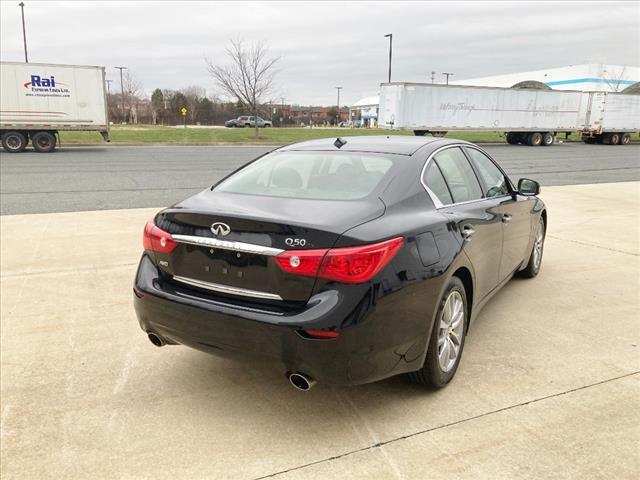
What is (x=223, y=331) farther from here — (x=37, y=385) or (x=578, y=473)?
(x=578, y=473)

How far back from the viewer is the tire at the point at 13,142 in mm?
23133

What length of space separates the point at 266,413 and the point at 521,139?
36199mm

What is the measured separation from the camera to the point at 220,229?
2797mm

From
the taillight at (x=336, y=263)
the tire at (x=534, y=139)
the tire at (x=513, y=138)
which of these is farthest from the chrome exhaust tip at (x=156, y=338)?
the tire at (x=513, y=138)

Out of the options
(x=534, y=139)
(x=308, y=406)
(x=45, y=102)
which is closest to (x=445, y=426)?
(x=308, y=406)

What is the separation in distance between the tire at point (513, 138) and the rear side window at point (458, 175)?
113ft

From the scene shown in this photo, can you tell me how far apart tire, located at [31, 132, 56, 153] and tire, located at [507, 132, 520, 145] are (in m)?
27.5

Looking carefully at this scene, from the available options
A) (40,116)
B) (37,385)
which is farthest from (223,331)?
(40,116)

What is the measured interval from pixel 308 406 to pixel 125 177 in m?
12.4

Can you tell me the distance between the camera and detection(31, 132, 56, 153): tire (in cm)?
2352

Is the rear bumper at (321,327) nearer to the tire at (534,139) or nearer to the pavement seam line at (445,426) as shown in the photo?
the pavement seam line at (445,426)

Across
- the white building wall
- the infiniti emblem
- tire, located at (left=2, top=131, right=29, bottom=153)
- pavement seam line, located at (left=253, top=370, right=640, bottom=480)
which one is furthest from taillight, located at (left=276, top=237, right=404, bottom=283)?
the white building wall

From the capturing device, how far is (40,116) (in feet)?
76.8

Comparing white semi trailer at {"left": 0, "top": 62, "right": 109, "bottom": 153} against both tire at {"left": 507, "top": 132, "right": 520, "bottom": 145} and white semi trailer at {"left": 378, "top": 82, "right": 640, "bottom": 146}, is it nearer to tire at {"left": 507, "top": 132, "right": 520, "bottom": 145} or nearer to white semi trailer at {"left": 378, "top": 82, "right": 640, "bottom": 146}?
white semi trailer at {"left": 378, "top": 82, "right": 640, "bottom": 146}
